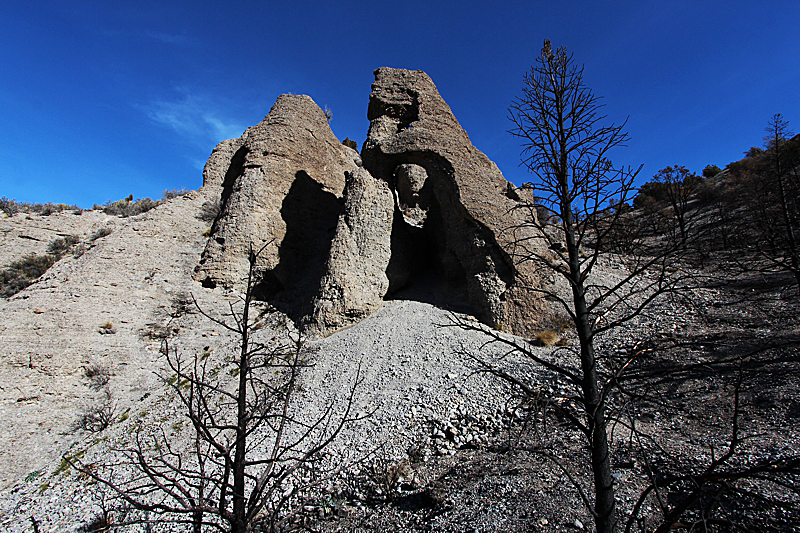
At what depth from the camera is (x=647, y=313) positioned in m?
9.55

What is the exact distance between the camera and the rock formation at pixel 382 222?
440 inches

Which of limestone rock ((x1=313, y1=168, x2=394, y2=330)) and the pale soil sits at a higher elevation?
limestone rock ((x1=313, y1=168, x2=394, y2=330))

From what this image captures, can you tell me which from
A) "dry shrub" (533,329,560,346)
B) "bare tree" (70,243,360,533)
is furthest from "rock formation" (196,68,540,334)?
"bare tree" (70,243,360,533)

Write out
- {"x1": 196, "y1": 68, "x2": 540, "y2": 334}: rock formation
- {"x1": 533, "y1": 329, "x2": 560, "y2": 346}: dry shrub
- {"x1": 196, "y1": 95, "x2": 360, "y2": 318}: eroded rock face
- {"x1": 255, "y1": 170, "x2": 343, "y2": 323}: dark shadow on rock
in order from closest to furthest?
{"x1": 533, "y1": 329, "x2": 560, "y2": 346}: dry shrub
{"x1": 196, "y1": 68, "x2": 540, "y2": 334}: rock formation
{"x1": 196, "y1": 95, "x2": 360, "y2": 318}: eroded rock face
{"x1": 255, "y1": 170, "x2": 343, "y2": 323}: dark shadow on rock

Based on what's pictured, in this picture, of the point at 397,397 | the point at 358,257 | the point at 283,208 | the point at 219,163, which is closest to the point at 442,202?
the point at 358,257

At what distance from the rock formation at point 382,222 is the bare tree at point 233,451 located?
2439 mm

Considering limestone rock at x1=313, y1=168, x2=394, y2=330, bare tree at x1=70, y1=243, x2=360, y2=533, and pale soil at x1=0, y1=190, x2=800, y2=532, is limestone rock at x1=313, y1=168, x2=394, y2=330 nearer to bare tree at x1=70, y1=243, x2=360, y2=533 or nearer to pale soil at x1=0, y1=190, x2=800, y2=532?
pale soil at x1=0, y1=190, x2=800, y2=532

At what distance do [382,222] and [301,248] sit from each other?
13.9ft

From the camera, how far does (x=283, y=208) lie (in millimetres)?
14648

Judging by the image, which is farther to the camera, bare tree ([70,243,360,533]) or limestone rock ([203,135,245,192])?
limestone rock ([203,135,245,192])

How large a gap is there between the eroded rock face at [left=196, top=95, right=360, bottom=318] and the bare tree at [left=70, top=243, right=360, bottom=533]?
7.39 feet

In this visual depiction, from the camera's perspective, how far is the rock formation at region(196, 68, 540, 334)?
1118 cm

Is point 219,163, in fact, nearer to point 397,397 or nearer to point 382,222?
point 382,222

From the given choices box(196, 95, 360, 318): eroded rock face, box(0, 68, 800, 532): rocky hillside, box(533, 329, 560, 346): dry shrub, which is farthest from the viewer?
box(196, 95, 360, 318): eroded rock face
